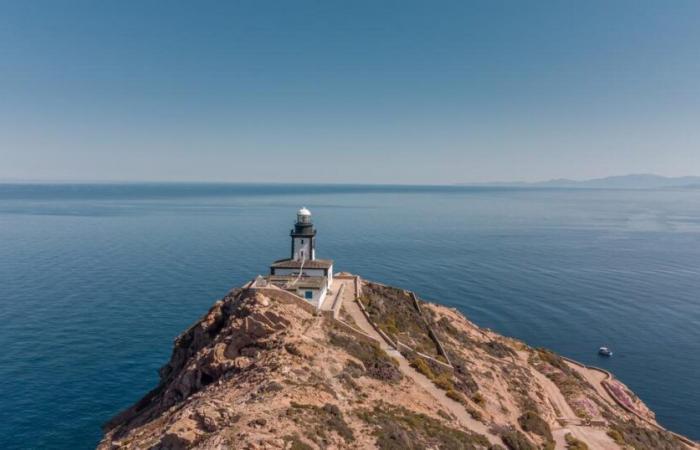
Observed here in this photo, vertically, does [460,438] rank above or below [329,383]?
below

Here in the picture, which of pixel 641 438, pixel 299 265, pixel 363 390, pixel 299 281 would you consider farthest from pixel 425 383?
pixel 641 438

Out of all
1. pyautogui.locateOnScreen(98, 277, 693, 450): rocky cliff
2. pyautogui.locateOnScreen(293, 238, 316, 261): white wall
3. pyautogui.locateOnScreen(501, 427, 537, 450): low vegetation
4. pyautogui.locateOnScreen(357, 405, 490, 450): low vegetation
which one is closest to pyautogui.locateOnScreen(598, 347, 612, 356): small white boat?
pyautogui.locateOnScreen(98, 277, 693, 450): rocky cliff

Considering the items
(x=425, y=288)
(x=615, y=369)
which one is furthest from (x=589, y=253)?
(x=615, y=369)

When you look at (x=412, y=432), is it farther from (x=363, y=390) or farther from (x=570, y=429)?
(x=570, y=429)

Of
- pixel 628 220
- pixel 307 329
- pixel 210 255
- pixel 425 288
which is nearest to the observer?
pixel 307 329

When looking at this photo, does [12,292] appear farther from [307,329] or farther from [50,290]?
[307,329]

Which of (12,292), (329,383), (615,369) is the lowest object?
(615,369)
